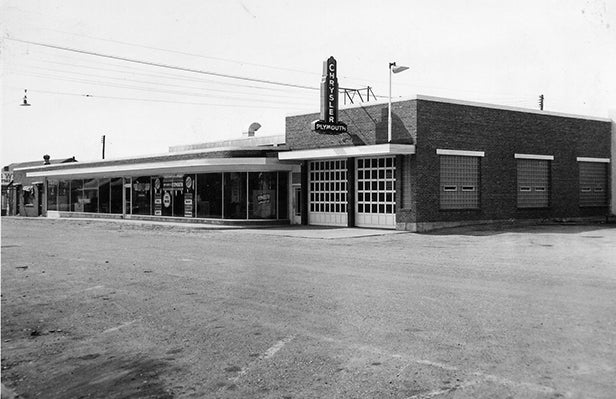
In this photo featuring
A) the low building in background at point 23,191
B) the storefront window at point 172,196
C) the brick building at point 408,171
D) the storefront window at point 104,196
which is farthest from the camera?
the low building in background at point 23,191

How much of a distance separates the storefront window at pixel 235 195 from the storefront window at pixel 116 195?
12.1m

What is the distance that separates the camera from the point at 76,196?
43531mm

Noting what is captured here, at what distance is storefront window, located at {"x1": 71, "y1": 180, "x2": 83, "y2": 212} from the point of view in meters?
43.0

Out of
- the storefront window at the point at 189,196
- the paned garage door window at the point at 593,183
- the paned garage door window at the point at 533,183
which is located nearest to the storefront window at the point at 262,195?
the storefront window at the point at 189,196

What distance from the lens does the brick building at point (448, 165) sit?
78.4ft

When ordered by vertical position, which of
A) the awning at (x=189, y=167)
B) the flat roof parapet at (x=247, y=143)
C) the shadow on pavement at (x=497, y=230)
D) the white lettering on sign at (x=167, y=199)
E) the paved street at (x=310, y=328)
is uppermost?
the flat roof parapet at (x=247, y=143)

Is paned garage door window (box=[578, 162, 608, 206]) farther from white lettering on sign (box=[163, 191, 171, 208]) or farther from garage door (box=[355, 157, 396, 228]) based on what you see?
white lettering on sign (box=[163, 191, 171, 208])

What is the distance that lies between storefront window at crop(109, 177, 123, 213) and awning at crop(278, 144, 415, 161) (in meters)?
15.4

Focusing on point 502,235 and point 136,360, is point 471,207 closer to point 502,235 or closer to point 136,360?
point 502,235

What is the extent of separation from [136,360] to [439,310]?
13.1 ft

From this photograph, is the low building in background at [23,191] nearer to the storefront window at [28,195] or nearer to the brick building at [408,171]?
the storefront window at [28,195]

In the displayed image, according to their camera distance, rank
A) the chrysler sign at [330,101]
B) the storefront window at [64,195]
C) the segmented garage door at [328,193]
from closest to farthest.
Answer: the chrysler sign at [330,101], the segmented garage door at [328,193], the storefront window at [64,195]

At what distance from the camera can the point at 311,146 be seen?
91.2ft

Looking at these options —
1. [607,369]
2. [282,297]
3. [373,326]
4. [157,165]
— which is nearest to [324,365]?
[373,326]
